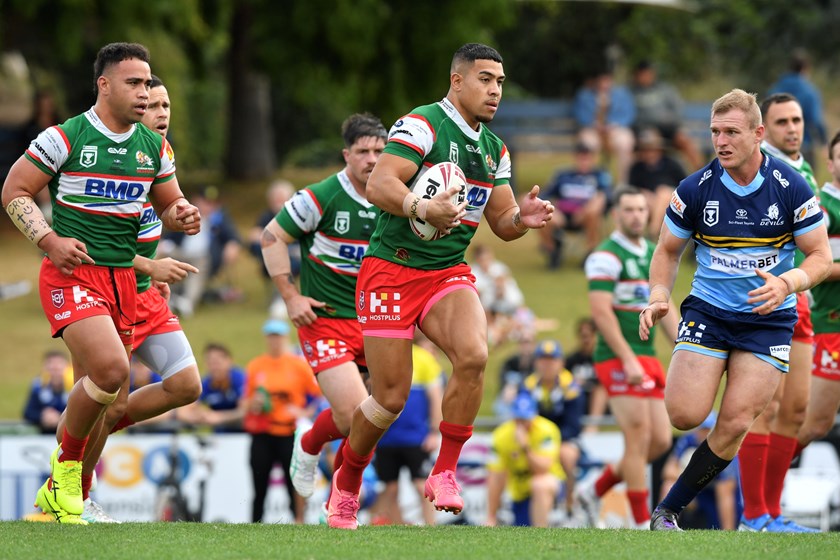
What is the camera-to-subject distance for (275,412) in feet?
42.2

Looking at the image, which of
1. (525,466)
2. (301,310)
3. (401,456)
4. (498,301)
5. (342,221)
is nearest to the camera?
(301,310)

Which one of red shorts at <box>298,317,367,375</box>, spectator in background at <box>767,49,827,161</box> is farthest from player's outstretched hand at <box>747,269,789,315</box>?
spectator in background at <box>767,49,827,161</box>

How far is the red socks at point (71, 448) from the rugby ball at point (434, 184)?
240 cm

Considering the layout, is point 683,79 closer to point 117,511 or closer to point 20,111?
point 20,111

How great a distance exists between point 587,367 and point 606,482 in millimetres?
3721

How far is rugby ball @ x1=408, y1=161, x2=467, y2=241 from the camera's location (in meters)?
7.09

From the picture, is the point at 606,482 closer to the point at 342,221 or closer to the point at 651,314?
the point at 342,221

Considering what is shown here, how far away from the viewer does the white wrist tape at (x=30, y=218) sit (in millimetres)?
7473

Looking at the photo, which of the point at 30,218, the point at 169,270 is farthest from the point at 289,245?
the point at 30,218

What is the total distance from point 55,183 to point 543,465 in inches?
261

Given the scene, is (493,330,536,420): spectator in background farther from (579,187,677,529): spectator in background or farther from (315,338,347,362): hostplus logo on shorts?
(315,338,347,362): hostplus logo on shorts

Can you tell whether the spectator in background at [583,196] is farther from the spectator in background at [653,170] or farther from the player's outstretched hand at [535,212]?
the player's outstretched hand at [535,212]

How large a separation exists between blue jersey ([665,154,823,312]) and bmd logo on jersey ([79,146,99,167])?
3.38 meters

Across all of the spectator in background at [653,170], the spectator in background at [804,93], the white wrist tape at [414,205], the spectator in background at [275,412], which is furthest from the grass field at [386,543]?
the spectator in background at [653,170]
